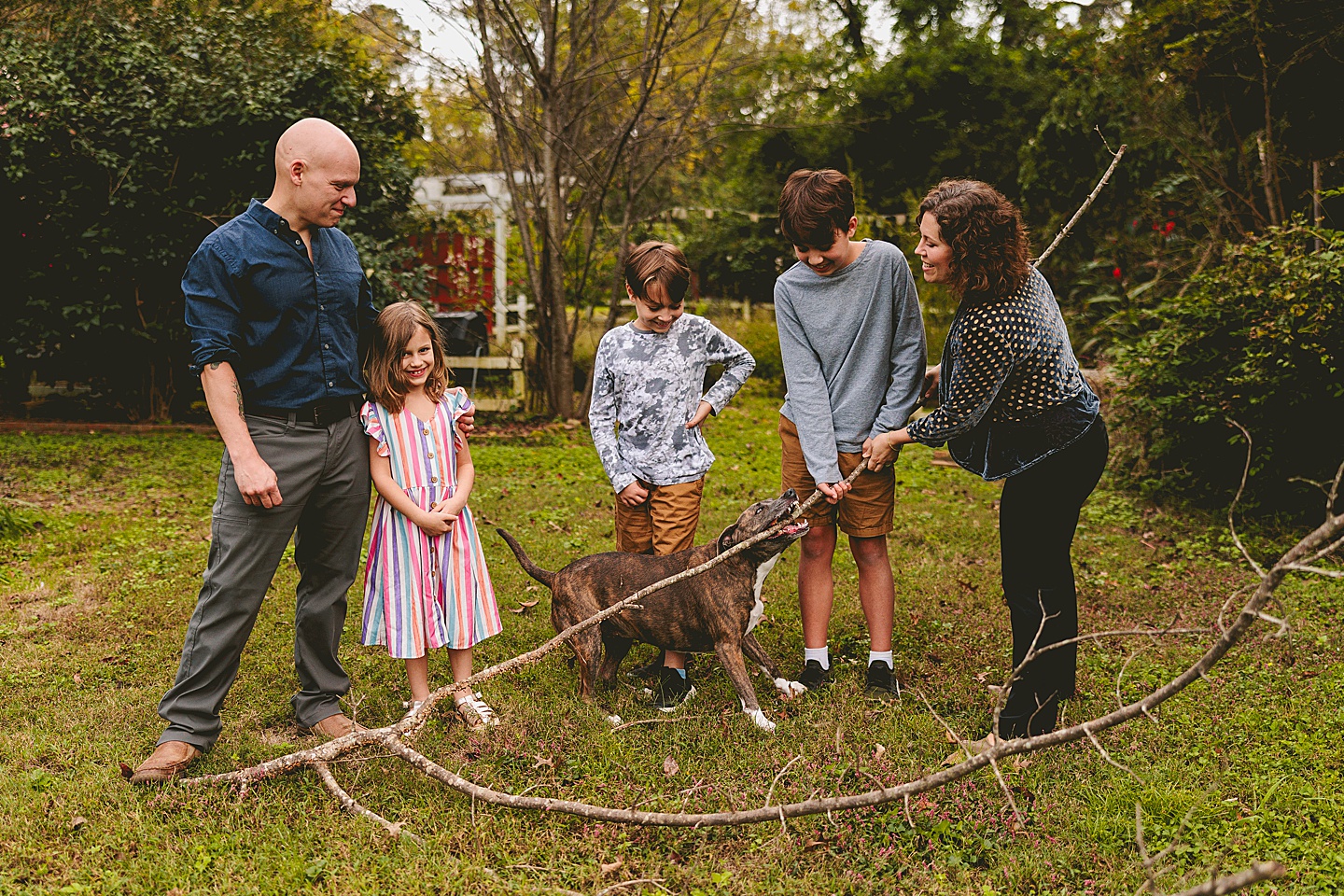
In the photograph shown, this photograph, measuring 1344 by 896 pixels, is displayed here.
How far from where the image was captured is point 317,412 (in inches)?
147

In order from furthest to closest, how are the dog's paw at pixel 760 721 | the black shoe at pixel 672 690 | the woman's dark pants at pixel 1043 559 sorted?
the black shoe at pixel 672 690 → the dog's paw at pixel 760 721 → the woman's dark pants at pixel 1043 559

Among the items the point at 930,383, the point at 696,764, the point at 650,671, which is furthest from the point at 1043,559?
the point at 650,671

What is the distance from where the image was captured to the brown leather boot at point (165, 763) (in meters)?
3.44

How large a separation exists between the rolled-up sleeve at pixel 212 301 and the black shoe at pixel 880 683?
296 centimetres

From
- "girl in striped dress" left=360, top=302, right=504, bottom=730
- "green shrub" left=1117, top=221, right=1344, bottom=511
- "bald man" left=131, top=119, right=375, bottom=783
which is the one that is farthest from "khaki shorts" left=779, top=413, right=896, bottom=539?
"green shrub" left=1117, top=221, right=1344, bottom=511

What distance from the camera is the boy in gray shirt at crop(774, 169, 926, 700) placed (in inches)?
160

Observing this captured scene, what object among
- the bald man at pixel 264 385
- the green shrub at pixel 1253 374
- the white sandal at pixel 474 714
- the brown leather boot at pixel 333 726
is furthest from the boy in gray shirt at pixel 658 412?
the green shrub at pixel 1253 374

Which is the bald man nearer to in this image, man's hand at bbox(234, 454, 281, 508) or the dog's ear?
man's hand at bbox(234, 454, 281, 508)

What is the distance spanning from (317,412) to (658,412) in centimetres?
149

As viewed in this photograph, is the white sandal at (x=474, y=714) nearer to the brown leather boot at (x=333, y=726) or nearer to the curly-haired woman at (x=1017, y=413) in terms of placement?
the brown leather boot at (x=333, y=726)

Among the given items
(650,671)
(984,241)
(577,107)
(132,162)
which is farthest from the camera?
(577,107)

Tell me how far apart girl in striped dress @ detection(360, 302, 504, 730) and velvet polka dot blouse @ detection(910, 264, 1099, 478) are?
6.46 ft

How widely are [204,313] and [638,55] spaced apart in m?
8.84

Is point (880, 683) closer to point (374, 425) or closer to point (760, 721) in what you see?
point (760, 721)
